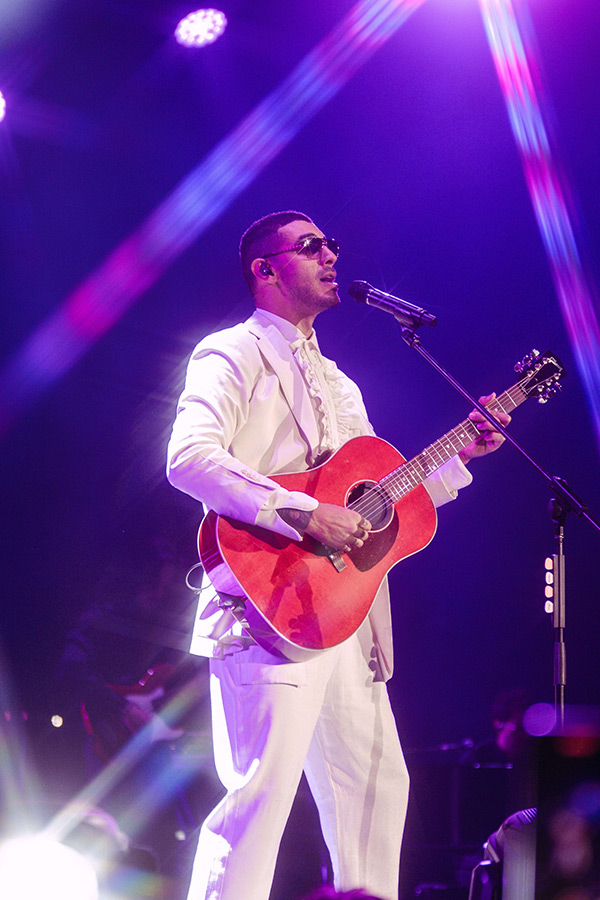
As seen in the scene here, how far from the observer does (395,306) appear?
3.12 metres

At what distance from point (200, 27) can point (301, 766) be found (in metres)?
4.25

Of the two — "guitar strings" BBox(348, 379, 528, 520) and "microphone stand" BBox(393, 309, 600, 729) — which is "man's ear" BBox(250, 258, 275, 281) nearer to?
"microphone stand" BBox(393, 309, 600, 729)

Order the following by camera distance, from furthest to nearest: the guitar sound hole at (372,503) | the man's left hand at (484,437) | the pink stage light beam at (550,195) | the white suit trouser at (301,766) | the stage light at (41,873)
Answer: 1. the pink stage light beam at (550,195)
2. the man's left hand at (484,437)
3. the guitar sound hole at (372,503)
4. the white suit trouser at (301,766)
5. the stage light at (41,873)

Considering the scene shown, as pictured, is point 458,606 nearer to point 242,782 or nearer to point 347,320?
point 347,320

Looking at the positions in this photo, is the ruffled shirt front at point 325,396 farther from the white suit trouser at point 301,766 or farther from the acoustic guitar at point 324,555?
the white suit trouser at point 301,766

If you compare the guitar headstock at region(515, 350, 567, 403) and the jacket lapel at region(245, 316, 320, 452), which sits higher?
the guitar headstock at region(515, 350, 567, 403)

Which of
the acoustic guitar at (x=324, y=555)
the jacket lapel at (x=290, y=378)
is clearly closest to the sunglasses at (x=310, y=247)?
the jacket lapel at (x=290, y=378)

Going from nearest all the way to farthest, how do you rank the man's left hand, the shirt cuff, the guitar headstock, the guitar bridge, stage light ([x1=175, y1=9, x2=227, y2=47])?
the shirt cuff
the guitar bridge
the man's left hand
the guitar headstock
stage light ([x1=175, y1=9, x2=227, y2=47])

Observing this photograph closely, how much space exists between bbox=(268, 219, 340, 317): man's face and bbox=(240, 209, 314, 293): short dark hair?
0.21 ft

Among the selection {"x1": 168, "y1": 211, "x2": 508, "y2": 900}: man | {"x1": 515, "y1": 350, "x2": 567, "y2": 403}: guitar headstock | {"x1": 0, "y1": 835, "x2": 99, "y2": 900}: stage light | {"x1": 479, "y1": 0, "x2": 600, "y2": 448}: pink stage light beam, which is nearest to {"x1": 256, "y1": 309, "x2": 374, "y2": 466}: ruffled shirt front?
{"x1": 168, "y1": 211, "x2": 508, "y2": 900}: man

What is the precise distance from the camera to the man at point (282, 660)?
2.40 m

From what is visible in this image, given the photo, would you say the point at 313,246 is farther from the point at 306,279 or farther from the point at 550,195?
the point at 550,195

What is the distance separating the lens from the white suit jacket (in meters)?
2.48

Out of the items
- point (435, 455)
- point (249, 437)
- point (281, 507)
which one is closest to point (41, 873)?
point (281, 507)
